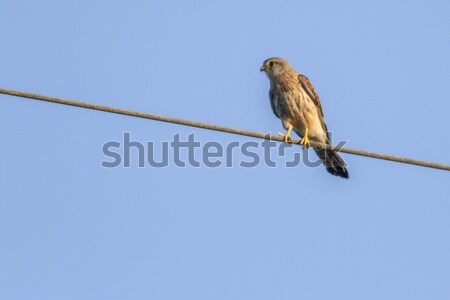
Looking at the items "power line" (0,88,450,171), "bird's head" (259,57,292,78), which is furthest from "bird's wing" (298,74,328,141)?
"power line" (0,88,450,171)

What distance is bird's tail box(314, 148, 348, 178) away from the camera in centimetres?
882

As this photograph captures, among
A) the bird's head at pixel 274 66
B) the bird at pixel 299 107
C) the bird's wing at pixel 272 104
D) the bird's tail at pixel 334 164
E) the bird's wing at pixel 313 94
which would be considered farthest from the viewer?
the bird's head at pixel 274 66

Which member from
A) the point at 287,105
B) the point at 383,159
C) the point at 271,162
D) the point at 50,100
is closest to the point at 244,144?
the point at 271,162

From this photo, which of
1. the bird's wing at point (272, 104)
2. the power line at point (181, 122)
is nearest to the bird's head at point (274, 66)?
the bird's wing at point (272, 104)

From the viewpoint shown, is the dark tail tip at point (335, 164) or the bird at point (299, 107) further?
the bird at point (299, 107)

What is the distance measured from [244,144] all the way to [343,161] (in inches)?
51.0

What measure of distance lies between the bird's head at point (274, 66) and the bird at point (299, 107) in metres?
0.02

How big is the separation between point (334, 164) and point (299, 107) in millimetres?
798

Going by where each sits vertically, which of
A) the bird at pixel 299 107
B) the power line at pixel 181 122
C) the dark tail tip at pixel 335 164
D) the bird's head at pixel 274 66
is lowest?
the power line at pixel 181 122

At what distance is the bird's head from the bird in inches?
0.7

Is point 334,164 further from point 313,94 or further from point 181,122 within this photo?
point 181,122

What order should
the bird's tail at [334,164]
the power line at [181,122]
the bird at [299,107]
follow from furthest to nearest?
the bird at [299,107]
the bird's tail at [334,164]
the power line at [181,122]

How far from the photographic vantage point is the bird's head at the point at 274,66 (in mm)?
9648

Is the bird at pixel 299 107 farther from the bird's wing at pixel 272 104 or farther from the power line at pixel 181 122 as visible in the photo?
the power line at pixel 181 122
